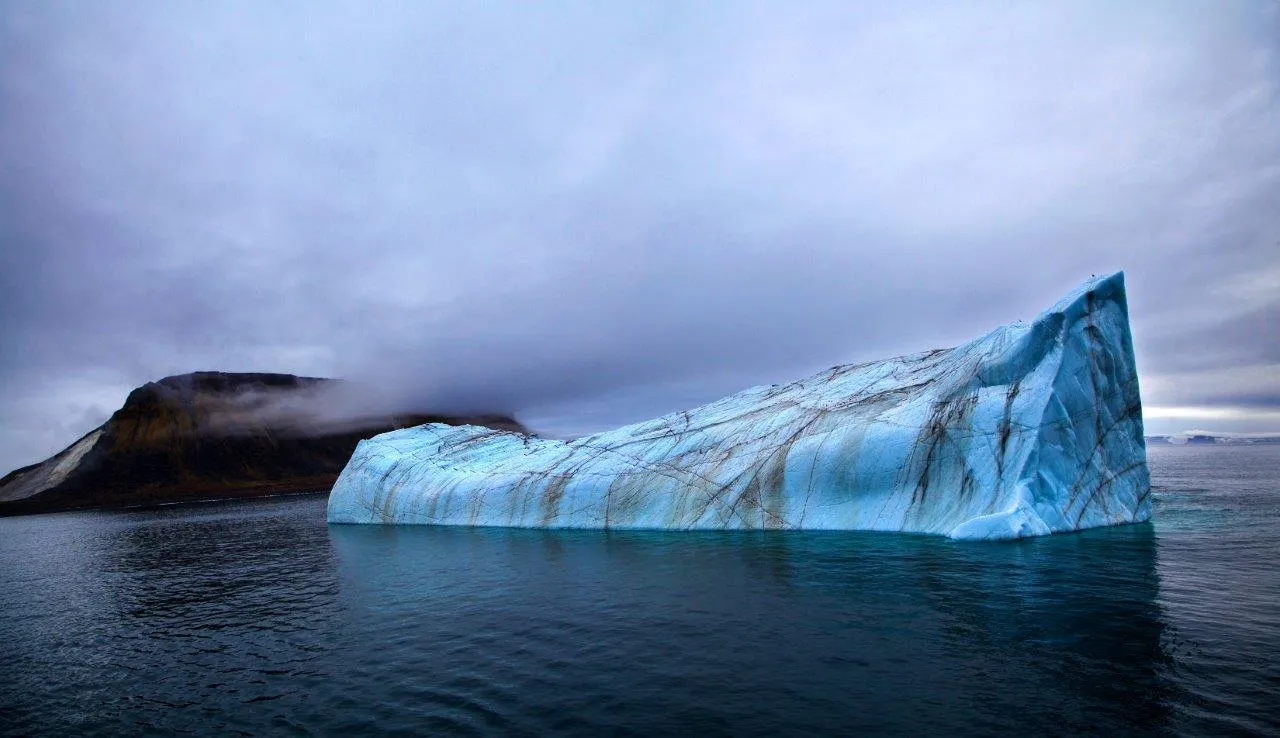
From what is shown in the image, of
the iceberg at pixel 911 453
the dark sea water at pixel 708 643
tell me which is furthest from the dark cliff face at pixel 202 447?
the dark sea water at pixel 708 643

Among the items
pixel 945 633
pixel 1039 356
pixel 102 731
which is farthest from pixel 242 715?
pixel 1039 356

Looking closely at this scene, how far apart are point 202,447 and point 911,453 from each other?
470ft

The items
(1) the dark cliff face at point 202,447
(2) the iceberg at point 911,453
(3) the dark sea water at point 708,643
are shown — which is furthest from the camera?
(1) the dark cliff face at point 202,447

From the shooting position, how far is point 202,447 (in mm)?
122125

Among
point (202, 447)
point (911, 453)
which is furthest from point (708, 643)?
point (202, 447)

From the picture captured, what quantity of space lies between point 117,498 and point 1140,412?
137741mm

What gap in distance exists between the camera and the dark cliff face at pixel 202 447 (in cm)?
10825

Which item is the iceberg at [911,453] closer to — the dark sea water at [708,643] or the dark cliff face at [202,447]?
the dark sea water at [708,643]

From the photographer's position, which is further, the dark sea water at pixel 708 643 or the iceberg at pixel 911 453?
the iceberg at pixel 911 453

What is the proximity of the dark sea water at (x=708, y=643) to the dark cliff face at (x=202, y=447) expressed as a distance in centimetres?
10564

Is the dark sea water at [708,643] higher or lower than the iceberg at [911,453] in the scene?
lower

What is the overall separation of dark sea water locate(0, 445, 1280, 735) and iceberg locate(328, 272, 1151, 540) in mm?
1291

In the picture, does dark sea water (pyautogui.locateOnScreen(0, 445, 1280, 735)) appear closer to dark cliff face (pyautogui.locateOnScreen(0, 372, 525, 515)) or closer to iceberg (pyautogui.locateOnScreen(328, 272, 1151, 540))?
iceberg (pyautogui.locateOnScreen(328, 272, 1151, 540))

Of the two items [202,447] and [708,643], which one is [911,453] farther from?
[202,447]
